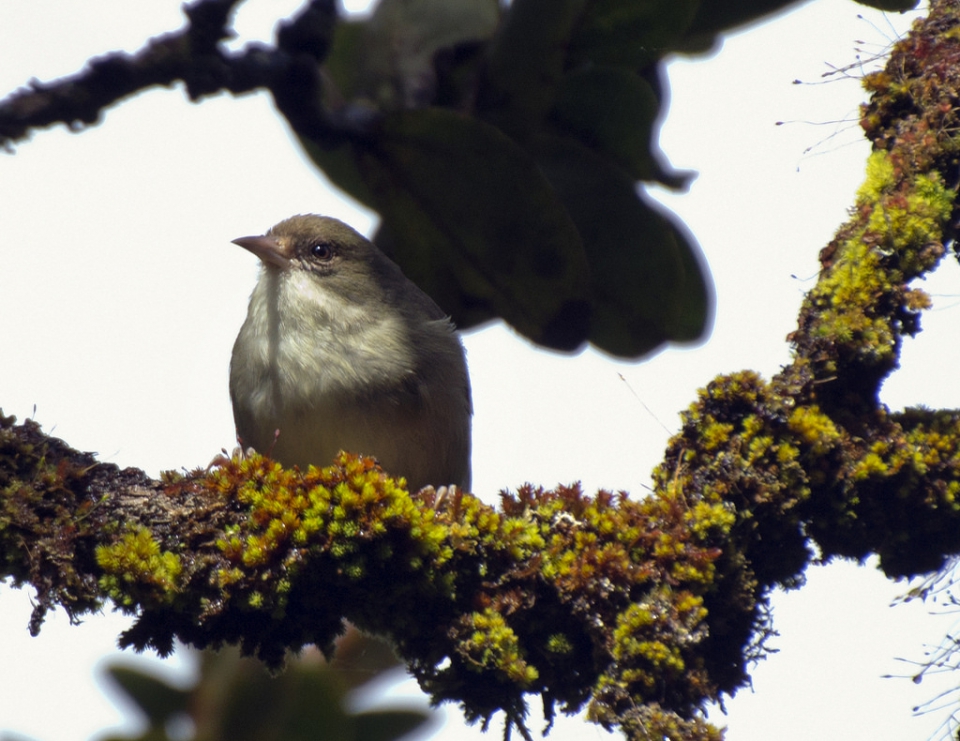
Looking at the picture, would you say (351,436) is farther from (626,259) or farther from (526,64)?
(526,64)

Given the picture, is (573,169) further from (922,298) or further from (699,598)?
(699,598)

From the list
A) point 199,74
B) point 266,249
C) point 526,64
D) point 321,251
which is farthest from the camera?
point 321,251

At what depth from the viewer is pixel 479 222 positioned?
429 centimetres

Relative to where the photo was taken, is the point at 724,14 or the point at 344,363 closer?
the point at 724,14

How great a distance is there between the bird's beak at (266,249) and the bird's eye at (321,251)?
141 millimetres

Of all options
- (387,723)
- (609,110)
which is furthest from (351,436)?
(609,110)

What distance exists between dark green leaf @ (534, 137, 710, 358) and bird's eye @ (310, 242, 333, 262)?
167cm

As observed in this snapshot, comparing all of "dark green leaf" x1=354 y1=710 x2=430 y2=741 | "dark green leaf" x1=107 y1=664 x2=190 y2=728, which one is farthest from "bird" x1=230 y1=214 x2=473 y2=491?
"dark green leaf" x1=354 y1=710 x2=430 y2=741

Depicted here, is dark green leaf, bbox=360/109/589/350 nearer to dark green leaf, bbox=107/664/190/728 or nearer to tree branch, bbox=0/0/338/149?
tree branch, bbox=0/0/338/149

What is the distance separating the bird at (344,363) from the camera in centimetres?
484

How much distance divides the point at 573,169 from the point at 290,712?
2.34 meters

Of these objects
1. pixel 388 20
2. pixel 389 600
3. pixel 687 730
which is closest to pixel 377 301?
pixel 388 20

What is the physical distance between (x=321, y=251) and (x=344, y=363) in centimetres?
94

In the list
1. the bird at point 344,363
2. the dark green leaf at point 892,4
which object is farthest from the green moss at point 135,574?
the dark green leaf at point 892,4
